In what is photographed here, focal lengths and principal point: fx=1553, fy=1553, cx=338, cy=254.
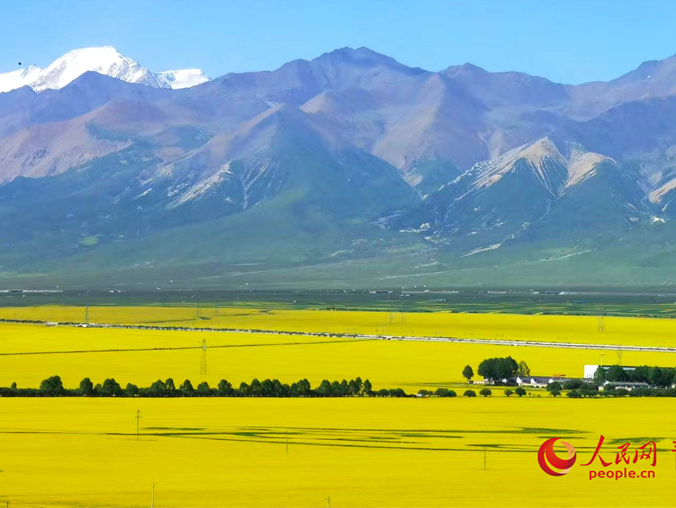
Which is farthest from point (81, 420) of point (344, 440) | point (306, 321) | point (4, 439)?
point (306, 321)

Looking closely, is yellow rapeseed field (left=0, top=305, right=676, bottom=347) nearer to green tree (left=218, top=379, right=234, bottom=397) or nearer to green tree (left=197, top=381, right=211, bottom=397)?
green tree (left=218, top=379, right=234, bottom=397)

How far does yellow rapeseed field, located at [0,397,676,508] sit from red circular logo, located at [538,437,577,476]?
18.4 inches

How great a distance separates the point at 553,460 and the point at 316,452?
10.1 metres

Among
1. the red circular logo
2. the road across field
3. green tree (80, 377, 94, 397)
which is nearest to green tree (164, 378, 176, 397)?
green tree (80, 377, 94, 397)

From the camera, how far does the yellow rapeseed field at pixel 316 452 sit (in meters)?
56.2

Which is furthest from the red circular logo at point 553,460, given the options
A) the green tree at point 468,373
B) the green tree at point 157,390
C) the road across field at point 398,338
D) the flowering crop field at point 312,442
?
the road across field at point 398,338

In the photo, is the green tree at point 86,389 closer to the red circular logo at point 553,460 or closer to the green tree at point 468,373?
the green tree at point 468,373

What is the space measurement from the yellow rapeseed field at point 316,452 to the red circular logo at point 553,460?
466 mm

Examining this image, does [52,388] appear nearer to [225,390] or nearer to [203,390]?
[203,390]

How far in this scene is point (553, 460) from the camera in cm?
6353

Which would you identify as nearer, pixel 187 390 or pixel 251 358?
pixel 187 390

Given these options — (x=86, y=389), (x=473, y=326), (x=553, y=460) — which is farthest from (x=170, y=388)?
Answer: (x=473, y=326)

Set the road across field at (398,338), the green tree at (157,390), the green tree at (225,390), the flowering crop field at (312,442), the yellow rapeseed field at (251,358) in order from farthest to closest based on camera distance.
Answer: the road across field at (398,338), the yellow rapeseed field at (251,358), the green tree at (225,390), the green tree at (157,390), the flowering crop field at (312,442)

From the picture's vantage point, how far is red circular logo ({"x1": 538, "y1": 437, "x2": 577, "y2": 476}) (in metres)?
61.5
